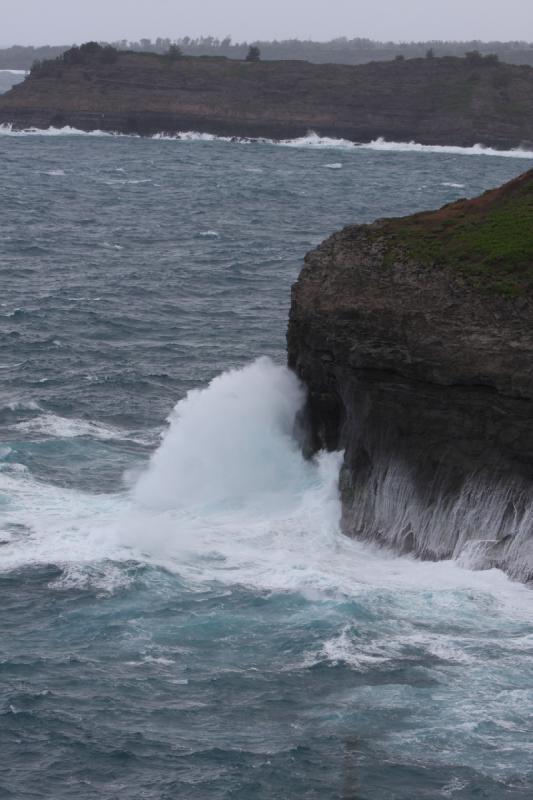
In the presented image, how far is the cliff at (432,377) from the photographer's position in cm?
2600

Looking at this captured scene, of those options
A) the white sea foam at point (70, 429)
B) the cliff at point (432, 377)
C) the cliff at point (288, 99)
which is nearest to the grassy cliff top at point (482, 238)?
the cliff at point (432, 377)

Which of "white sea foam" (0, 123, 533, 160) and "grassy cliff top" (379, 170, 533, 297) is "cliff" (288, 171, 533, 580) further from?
"white sea foam" (0, 123, 533, 160)

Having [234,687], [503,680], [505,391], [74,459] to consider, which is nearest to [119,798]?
[234,687]

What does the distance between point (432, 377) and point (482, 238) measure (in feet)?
13.1

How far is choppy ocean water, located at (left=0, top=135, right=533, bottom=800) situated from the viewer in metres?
19.7

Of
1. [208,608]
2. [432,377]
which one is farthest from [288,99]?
[208,608]

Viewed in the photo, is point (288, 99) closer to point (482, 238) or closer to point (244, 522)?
point (482, 238)

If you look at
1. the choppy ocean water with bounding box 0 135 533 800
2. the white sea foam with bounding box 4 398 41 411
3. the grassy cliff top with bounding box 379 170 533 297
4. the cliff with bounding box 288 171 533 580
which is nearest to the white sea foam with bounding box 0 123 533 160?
the choppy ocean water with bounding box 0 135 533 800

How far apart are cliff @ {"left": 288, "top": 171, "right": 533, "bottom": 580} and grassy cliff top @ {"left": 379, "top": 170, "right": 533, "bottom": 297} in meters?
0.04

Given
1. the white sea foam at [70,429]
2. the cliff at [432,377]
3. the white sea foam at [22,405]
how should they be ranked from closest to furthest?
the cliff at [432,377] → the white sea foam at [70,429] → the white sea foam at [22,405]

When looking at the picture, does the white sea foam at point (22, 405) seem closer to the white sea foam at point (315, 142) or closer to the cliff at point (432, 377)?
the cliff at point (432, 377)

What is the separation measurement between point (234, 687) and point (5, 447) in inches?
518

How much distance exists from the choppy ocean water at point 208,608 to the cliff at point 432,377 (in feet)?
3.41

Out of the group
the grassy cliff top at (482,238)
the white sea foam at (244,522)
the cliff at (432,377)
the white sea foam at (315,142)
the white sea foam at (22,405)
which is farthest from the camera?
the white sea foam at (315,142)
